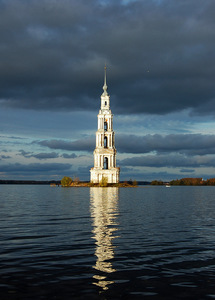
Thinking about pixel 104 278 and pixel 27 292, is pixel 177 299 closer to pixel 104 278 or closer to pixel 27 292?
pixel 104 278

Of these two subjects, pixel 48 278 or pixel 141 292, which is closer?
pixel 141 292

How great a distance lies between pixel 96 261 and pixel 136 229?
15.5 m

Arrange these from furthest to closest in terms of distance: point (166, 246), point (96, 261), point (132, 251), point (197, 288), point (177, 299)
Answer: point (166, 246) → point (132, 251) → point (96, 261) → point (197, 288) → point (177, 299)

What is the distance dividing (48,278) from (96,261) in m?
4.54

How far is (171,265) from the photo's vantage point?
70.1ft

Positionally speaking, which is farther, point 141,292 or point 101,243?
point 101,243

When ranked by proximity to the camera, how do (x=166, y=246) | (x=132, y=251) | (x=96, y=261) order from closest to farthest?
(x=96, y=261) < (x=132, y=251) < (x=166, y=246)

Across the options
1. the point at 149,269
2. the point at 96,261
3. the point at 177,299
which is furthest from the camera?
the point at 96,261

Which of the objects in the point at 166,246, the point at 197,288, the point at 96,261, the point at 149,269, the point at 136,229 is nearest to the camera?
the point at 197,288

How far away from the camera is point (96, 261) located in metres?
22.2

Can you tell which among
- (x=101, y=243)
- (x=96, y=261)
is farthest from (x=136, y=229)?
(x=96, y=261)

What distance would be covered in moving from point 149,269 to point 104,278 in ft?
10.3

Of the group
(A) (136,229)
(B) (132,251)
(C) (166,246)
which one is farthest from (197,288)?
(A) (136,229)

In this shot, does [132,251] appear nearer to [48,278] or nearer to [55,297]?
[48,278]
